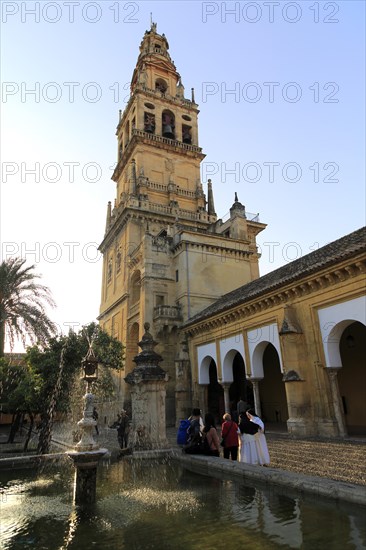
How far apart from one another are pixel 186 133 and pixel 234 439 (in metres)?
35.2

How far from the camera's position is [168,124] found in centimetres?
3819

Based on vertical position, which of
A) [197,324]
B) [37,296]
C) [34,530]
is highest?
[37,296]

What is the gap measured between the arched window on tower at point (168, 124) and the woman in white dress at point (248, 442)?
33355 mm

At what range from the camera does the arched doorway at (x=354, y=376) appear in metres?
16.9

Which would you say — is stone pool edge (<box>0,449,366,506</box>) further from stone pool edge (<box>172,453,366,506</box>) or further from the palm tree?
the palm tree

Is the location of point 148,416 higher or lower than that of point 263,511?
higher

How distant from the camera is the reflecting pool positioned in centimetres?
422

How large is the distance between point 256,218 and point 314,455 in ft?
91.2

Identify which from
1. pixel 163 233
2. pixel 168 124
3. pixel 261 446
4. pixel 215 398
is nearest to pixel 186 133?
pixel 168 124

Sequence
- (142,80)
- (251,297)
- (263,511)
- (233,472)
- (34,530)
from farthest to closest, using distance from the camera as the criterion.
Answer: (142,80), (251,297), (233,472), (263,511), (34,530)

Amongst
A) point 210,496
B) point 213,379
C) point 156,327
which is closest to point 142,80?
point 156,327

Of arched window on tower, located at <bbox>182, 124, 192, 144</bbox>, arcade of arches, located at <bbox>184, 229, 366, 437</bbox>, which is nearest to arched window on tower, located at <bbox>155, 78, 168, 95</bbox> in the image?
arched window on tower, located at <bbox>182, 124, 192, 144</bbox>

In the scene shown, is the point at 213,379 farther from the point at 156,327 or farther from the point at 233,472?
the point at 233,472

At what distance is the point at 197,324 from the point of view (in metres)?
22.2
